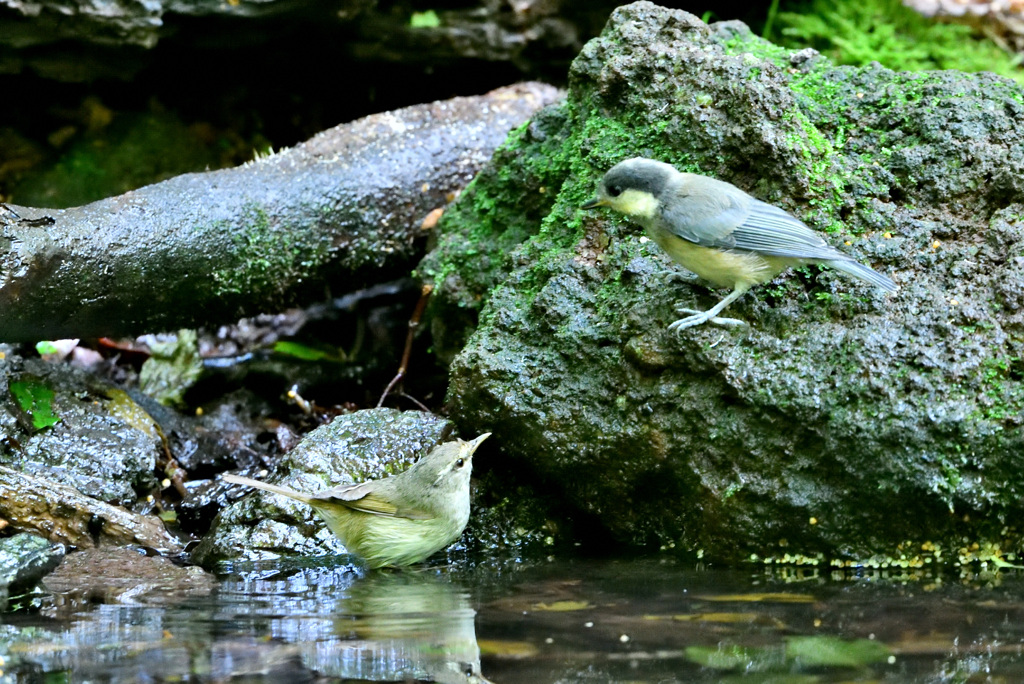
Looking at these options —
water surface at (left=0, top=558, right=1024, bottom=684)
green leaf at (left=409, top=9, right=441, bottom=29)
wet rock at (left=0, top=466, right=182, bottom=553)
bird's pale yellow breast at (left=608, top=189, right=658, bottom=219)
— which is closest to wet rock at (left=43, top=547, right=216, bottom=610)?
water surface at (left=0, top=558, right=1024, bottom=684)

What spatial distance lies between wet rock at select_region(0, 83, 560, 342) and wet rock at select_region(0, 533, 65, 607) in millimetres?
1537

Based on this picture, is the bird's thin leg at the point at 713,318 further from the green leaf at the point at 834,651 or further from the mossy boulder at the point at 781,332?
the green leaf at the point at 834,651

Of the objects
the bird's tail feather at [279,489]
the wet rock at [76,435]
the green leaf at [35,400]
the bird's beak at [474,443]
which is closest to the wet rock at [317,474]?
the bird's tail feather at [279,489]

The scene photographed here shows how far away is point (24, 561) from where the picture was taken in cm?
432

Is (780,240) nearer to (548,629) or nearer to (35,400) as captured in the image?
(548,629)

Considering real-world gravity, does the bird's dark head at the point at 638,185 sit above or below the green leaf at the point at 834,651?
above

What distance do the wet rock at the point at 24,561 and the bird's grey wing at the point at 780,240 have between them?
331 centimetres

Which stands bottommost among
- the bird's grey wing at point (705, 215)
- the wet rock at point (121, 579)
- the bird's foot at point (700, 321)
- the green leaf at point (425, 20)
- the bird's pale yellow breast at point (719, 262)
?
the wet rock at point (121, 579)

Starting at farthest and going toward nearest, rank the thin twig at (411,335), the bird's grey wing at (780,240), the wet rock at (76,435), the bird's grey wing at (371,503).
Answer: the thin twig at (411,335), the wet rock at (76,435), the bird's grey wing at (371,503), the bird's grey wing at (780,240)

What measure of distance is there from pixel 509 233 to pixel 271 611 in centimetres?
286

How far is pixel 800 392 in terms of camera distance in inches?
163

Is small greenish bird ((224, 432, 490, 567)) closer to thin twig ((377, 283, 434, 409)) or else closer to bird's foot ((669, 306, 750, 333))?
bird's foot ((669, 306, 750, 333))

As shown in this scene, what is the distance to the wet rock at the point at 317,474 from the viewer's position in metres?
4.82

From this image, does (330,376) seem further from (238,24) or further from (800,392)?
(800,392)
